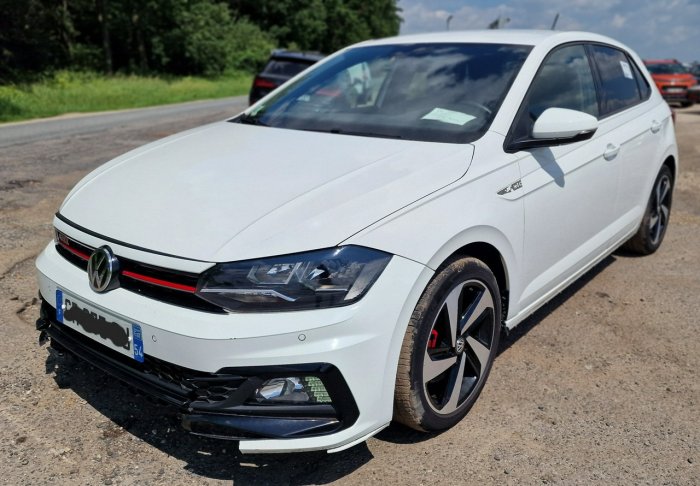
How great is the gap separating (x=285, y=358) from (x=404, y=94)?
1869 millimetres

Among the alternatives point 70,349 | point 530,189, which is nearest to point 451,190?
point 530,189

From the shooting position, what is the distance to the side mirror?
Answer: 292 cm

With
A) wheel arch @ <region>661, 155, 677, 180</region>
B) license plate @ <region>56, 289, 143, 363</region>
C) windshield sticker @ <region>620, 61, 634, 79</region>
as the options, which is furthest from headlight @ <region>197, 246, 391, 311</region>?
wheel arch @ <region>661, 155, 677, 180</region>

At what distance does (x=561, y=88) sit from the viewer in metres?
3.53

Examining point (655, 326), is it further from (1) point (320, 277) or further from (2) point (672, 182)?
(1) point (320, 277)

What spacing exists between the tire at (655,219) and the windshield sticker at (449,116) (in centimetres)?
232

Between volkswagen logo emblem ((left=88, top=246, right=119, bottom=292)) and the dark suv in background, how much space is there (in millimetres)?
10024

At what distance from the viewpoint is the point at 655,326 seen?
152 inches

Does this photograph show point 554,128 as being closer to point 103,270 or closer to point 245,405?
point 245,405

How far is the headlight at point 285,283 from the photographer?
6.91ft

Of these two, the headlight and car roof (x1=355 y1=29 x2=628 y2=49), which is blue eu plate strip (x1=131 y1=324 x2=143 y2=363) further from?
car roof (x1=355 y1=29 x2=628 y2=49)

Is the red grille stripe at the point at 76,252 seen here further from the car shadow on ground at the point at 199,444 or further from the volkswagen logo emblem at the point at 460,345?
the volkswagen logo emblem at the point at 460,345

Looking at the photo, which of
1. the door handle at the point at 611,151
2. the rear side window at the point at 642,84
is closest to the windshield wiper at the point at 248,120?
the door handle at the point at 611,151

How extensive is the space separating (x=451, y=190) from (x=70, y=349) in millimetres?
1640
